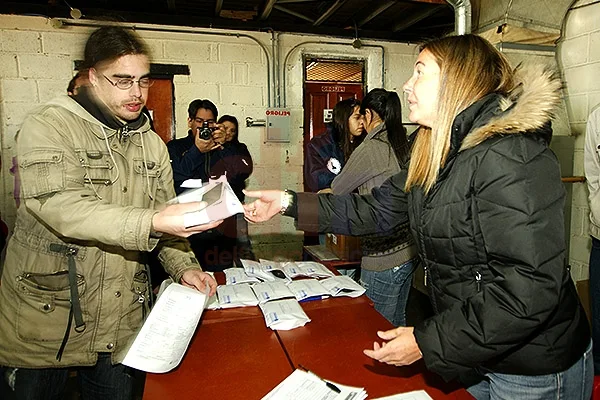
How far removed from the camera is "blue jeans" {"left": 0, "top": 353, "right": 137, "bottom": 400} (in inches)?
50.1

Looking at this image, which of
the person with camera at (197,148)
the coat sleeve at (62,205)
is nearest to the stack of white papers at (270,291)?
the coat sleeve at (62,205)

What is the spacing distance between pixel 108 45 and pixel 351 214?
0.98 metres

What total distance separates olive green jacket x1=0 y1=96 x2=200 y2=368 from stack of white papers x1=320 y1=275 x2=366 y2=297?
783mm

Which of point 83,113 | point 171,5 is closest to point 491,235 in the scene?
point 83,113

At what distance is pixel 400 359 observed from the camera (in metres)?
1.02

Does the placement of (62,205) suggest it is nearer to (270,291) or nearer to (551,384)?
(270,291)

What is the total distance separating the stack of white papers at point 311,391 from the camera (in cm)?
103

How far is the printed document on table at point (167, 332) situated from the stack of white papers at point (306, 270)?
2.65 feet

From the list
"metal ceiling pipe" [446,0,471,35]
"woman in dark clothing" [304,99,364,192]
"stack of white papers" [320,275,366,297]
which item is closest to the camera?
"stack of white papers" [320,275,366,297]

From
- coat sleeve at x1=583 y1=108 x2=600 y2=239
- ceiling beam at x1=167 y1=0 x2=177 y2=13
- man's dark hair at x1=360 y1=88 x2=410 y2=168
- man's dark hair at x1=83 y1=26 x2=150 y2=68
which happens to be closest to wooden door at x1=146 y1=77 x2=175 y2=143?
ceiling beam at x1=167 y1=0 x2=177 y2=13

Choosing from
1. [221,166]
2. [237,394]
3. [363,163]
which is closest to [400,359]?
[237,394]

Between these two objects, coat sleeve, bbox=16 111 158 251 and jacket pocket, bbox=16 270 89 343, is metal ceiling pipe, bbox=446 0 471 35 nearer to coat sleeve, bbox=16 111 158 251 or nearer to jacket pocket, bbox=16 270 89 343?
coat sleeve, bbox=16 111 158 251

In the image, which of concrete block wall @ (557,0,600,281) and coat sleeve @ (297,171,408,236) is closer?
coat sleeve @ (297,171,408,236)

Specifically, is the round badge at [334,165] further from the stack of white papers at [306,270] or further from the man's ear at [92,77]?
the man's ear at [92,77]
